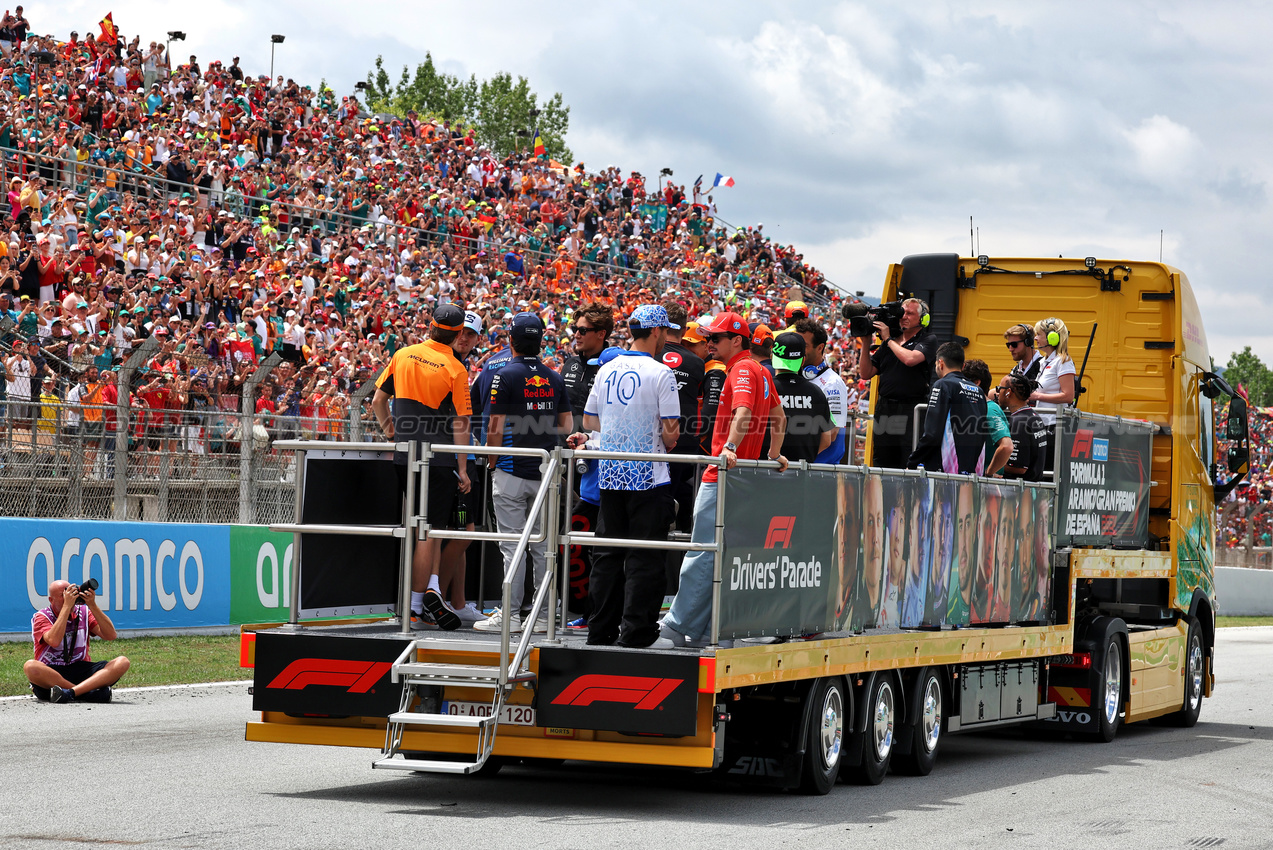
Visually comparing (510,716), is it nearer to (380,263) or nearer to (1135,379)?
(1135,379)

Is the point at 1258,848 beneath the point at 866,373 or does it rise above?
beneath

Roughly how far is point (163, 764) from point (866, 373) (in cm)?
550

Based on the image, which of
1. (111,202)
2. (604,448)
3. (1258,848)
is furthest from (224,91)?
(1258,848)

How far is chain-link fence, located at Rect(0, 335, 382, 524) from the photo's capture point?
1411 centimetres

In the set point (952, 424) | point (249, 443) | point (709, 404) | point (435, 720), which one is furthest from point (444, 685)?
point (249, 443)

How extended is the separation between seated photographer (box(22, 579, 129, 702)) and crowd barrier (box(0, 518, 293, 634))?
2.33m

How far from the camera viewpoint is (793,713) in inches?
324

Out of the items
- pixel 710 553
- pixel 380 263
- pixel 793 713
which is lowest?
pixel 793 713

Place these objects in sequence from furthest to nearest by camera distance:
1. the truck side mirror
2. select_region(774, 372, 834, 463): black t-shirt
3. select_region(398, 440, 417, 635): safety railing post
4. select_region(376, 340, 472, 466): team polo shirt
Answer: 1. the truck side mirror
2. select_region(376, 340, 472, 466): team polo shirt
3. select_region(774, 372, 834, 463): black t-shirt
4. select_region(398, 440, 417, 635): safety railing post

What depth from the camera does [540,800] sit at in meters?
8.19

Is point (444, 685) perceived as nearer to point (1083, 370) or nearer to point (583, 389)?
point (583, 389)

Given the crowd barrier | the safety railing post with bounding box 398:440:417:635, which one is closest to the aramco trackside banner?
the safety railing post with bounding box 398:440:417:635

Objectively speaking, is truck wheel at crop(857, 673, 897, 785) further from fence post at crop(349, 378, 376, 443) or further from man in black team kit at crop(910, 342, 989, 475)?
fence post at crop(349, 378, 376, 443)

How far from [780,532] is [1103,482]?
5114 millimetres
